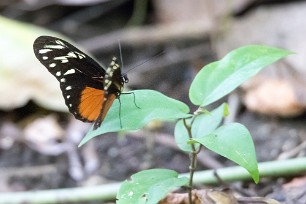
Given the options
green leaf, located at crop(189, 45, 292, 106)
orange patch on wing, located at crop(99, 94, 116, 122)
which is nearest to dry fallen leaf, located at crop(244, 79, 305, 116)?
green leaf, located at crop(189, 45, 292, 106)

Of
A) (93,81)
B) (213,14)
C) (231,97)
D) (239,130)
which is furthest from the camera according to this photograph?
(213,14)

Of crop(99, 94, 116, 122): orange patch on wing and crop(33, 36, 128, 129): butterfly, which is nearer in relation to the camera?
crop(99, 94, 116, 122): orange patch on wing

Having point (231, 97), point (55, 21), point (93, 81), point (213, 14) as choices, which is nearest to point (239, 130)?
point (93, 81)

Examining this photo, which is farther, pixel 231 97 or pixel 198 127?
pixel 231 97

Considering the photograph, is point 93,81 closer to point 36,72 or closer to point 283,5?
point 36,72

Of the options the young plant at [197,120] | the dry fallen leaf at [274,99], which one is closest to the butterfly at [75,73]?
the young plant at [197,120]

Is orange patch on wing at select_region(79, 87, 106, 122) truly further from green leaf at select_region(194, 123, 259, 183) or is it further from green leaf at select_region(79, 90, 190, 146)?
green leaf at select_region(194, 123, 259, 183)
